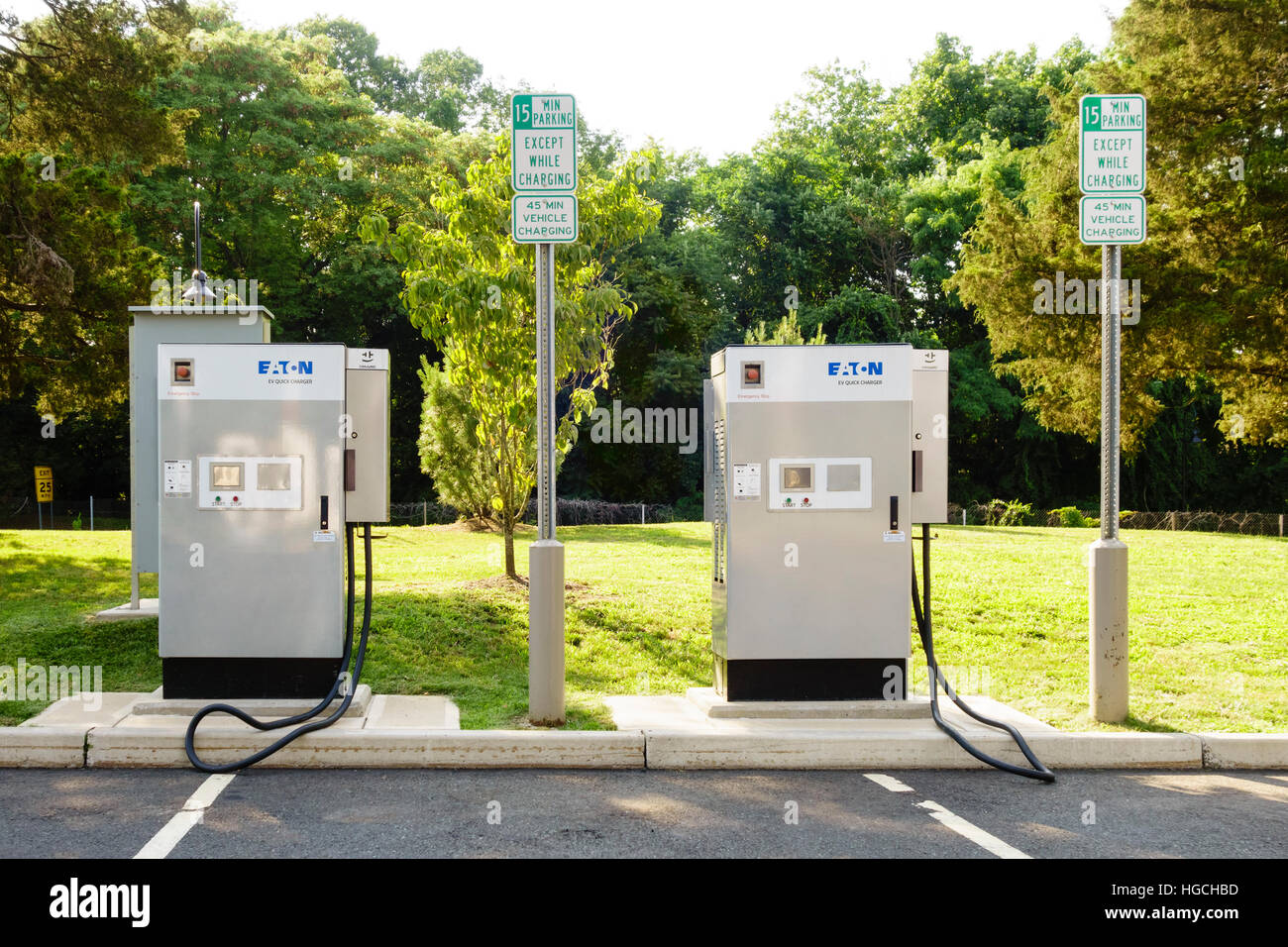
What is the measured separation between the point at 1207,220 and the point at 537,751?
15313 mm

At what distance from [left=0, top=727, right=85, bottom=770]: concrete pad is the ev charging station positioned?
3930mm

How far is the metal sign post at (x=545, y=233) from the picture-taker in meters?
6.45

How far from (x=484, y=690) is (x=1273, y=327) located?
46.7 ft

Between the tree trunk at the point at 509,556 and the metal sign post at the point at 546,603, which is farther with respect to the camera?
the tree trunk at the point at 509,556

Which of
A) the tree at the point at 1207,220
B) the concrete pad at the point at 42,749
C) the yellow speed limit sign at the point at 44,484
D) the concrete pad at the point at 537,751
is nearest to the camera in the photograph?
the concrete pad at the point at 42,749

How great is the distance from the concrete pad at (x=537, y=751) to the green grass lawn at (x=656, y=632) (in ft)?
1.41

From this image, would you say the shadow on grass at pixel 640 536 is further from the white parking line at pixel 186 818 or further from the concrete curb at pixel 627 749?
the white parking line at pixel 186 818

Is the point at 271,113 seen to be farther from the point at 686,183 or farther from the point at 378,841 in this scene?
the point at 378,841

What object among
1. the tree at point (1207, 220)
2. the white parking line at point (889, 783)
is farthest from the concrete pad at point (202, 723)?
the tree at point (1207, 220)

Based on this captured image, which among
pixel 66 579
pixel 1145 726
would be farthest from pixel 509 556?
pixel 1145 726

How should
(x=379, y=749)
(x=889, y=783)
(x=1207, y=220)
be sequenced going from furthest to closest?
1. (x=1207, y=220)
2. (x=379, y=749)
3. (x=889, y=783)

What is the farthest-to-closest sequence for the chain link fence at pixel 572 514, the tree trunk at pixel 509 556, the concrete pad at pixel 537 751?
the chain link fence at pixel 572 514 < the tree trunk at pixel 509 556 < the concrete pad at pixel 537 751

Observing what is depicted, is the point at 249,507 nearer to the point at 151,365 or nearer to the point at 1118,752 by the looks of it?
the point at 151,365

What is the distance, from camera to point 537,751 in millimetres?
6059
